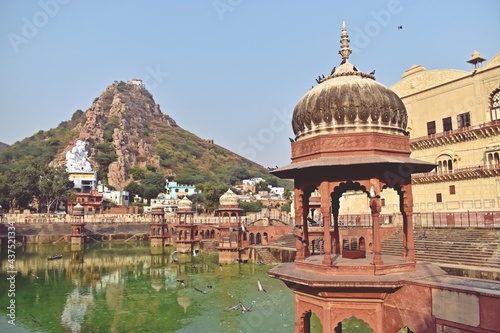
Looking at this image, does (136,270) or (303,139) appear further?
(136,270)

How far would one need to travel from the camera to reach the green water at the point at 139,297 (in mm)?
17344

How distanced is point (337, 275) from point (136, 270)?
27.6 metres

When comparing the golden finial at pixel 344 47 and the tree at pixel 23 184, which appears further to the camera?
the tree at pixel 23 184

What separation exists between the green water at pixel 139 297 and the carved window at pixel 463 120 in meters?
17.9

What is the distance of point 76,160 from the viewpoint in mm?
91812

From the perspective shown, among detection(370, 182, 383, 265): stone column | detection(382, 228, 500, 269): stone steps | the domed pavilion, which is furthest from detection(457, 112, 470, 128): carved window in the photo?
detection(370, 182, 383, 265): stone column

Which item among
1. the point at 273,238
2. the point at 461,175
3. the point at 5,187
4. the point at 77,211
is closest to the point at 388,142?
the point at 461,175

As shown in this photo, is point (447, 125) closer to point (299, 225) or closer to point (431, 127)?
point (431, 127)

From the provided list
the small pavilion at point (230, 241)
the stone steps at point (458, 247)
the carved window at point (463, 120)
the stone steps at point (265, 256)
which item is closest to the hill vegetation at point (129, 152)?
the small pavilion at point (230, 241)

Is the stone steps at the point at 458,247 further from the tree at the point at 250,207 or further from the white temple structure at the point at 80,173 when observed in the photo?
the white temple structure at the point at 80,173

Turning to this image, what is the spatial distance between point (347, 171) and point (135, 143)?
129 meters

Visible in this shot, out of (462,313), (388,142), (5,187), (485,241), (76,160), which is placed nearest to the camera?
(462,313)

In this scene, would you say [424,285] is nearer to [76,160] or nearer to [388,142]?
[388,142]

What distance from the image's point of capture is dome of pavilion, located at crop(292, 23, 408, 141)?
757cm
